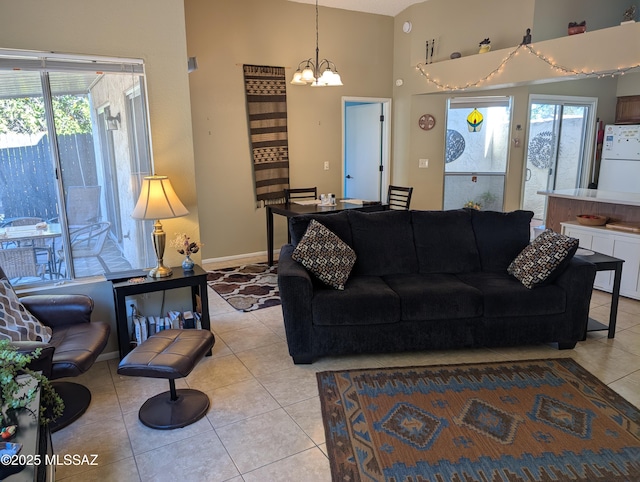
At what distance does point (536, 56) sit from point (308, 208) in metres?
3.10

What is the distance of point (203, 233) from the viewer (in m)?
5.84

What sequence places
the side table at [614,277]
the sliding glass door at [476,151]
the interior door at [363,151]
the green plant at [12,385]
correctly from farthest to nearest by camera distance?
1. the interior door at [363,151]
2. the sliding glass door at [476,151]
3. the side table at [614,277]
4. the green plant at [12,385]

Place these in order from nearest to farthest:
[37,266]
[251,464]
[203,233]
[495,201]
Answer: [251,464]
[37,266]
[203,233]
[495,201]

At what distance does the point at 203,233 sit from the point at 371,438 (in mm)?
4070

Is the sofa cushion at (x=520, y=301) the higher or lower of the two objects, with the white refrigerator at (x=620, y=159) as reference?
lower

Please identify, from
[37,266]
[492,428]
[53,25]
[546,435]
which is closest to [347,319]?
[492,428]

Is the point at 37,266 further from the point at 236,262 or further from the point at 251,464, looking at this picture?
the point at 236,262

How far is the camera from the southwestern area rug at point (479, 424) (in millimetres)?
2137

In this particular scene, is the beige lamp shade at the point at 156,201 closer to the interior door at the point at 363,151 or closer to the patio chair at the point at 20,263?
the patio chair at the point at 20,263

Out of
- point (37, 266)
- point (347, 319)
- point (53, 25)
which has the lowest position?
point (347, 319)

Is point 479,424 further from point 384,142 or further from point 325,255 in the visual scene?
point 384,142

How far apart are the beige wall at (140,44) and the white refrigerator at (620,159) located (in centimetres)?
673

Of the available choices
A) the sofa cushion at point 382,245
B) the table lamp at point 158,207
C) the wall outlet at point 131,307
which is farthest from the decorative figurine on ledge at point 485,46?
the wall outlet at point 131,307

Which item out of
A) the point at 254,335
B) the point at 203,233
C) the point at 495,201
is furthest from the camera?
the point at 495,201
